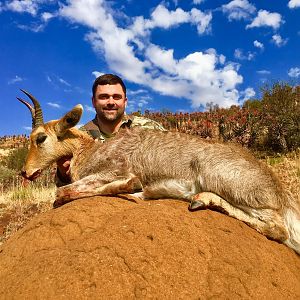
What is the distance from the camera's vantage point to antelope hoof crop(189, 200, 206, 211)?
195 inches

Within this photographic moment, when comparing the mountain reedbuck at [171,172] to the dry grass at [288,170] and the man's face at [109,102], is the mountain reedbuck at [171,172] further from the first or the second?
the dry grass at [288,170]

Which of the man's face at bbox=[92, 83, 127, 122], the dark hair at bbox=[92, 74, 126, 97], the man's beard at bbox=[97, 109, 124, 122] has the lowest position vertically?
the man's beard at bbox=[97, 109, 124, 122]

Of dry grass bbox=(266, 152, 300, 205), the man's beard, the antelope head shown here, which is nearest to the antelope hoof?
the antelope head

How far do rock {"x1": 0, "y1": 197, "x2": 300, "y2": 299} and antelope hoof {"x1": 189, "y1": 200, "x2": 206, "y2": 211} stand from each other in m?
0.08

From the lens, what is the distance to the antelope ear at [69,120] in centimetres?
663

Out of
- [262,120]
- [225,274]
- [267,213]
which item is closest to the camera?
[225,274]

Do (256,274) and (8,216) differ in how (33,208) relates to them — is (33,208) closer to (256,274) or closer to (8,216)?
(8,216)

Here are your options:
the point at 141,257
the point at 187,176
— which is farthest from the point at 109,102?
the point at 141,257

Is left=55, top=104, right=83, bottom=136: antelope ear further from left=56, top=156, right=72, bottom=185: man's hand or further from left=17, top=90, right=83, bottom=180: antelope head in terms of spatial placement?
left=56, top=156, right=72, bottom=185: man's hand

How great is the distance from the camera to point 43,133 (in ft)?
23.2

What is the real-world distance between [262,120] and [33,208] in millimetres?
12283

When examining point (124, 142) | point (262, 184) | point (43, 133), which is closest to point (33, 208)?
point (43, 133)

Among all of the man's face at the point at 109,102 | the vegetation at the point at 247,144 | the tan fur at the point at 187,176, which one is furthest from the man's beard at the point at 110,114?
the vegetation at the point at 247,144

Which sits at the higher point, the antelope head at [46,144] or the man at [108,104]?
the man at [108,104]
